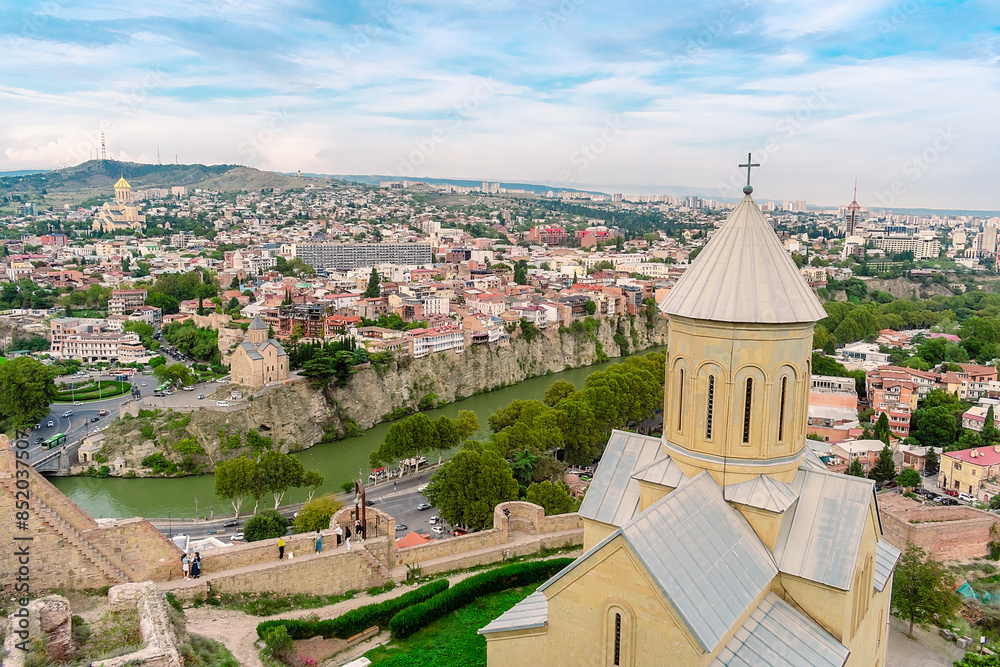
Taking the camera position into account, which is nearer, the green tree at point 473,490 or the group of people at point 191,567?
the group of people at point 191,567

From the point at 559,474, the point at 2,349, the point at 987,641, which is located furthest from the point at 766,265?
the point at 2,349

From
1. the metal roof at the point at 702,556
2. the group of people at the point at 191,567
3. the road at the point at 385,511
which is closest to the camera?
the metal roof at the point at 702,556

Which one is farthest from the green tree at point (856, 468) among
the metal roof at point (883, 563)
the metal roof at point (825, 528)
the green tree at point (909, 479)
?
the metal roof at point (825, 528)

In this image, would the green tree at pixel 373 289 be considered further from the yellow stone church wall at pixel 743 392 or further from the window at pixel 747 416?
the window at pixel 747 416

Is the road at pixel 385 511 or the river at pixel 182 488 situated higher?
the road at pixel 385 511

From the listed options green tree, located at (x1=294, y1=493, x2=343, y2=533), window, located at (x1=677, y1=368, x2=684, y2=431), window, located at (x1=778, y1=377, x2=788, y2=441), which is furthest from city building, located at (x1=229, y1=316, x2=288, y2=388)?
window, located at (x1=778, y1=377, x2=788, y2=441)

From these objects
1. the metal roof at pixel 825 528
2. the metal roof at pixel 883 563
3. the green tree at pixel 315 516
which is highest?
the metal roof at pixel 825 528

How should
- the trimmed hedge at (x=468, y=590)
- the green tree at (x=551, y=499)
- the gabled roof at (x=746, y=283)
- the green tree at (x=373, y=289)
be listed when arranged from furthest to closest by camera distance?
the green tree at (x=373, y=289) < the green tree at (x=551, y=499) < the trimmed hedge at (x=468, y=590) < the gabled roof at (x=746, y=283)

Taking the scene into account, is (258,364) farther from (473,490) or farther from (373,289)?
(373,289)
